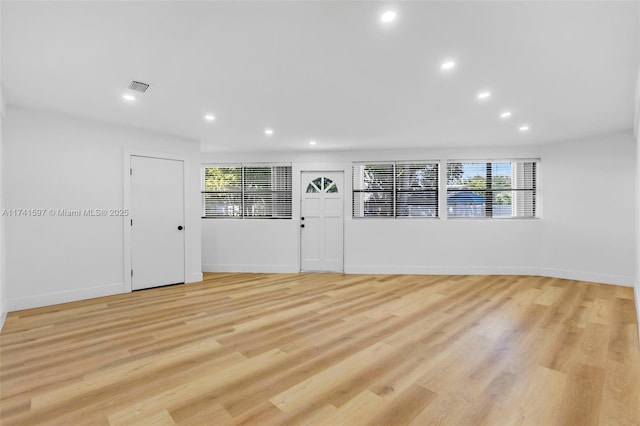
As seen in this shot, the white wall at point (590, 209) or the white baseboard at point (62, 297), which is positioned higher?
the white wall at point (590, 209)

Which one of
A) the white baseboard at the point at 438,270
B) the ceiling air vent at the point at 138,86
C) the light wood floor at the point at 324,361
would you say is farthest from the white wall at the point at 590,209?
the ceiling air vent at the point at 138,86

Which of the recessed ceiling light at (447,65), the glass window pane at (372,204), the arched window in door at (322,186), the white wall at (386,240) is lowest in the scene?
the white wall at (386,240)

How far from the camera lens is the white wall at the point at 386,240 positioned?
5262 mm

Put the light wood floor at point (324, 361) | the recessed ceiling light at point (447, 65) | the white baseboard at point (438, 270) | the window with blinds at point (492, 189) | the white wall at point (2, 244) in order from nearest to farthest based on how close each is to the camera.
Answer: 1. the light wood floor at point (324, 361)
2. the recessed ceiling light at point (447, 65)
3. the white wall at point (2, 244)
4. the white baseboard at point (438, 270)
5. the window with blinds at point (492, 189)

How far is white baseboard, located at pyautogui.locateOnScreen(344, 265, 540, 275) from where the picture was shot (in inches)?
206

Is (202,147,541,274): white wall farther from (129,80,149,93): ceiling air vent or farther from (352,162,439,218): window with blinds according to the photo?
(129,80,149,93): ceiling air vent

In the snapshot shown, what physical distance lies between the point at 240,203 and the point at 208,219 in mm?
729

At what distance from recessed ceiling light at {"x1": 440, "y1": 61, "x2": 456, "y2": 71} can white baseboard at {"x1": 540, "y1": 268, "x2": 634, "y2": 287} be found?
15.4ft

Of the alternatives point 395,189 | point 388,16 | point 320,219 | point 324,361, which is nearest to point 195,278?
point 320,219

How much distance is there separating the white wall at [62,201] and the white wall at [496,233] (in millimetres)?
1853

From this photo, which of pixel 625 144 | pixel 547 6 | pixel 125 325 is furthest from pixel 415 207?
pixel 125 325

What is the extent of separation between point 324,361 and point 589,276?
17.1 ft

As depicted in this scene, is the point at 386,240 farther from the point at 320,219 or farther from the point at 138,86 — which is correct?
the point at 138,86

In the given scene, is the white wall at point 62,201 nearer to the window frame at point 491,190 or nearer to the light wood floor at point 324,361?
the light wood floor at point 324,361
